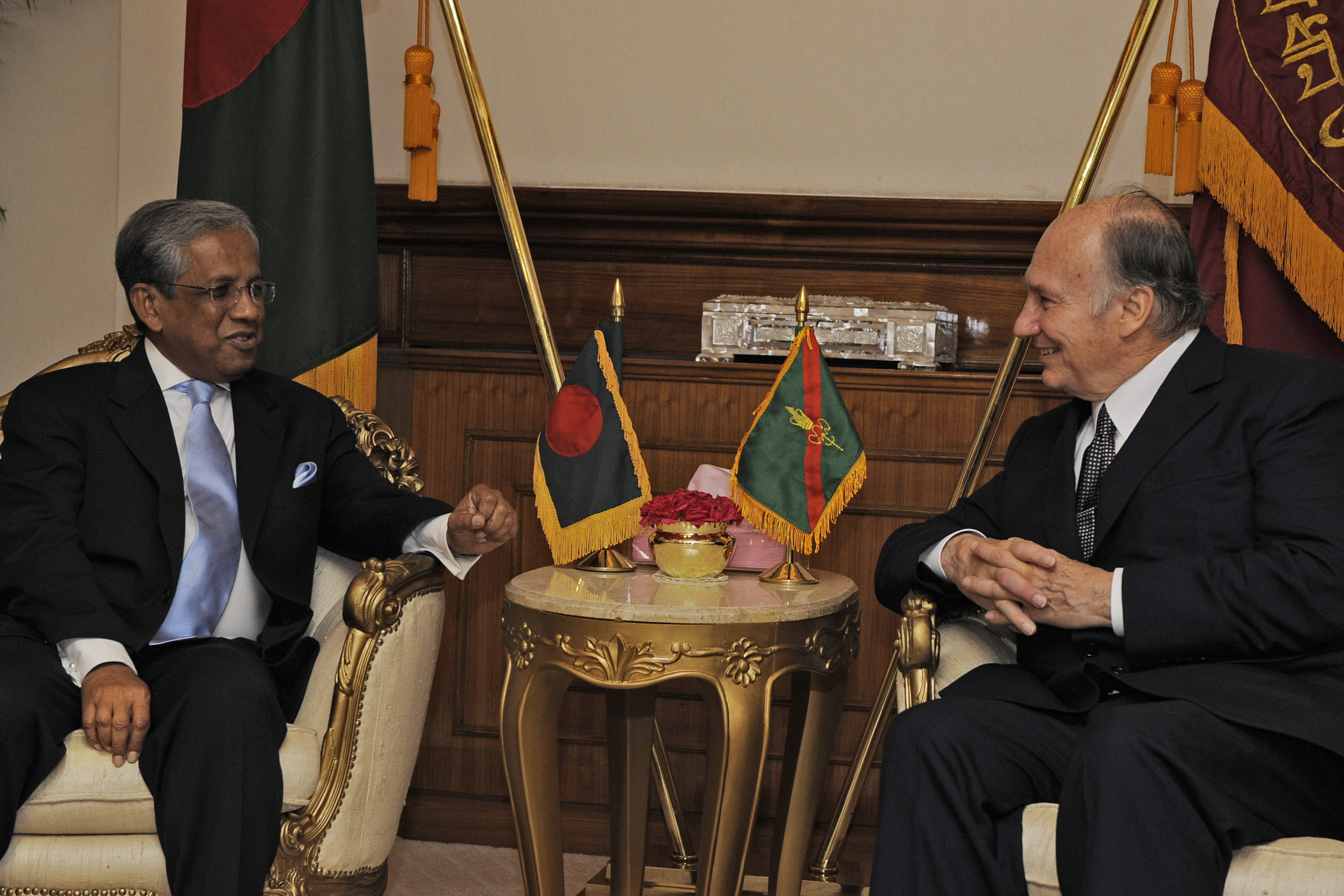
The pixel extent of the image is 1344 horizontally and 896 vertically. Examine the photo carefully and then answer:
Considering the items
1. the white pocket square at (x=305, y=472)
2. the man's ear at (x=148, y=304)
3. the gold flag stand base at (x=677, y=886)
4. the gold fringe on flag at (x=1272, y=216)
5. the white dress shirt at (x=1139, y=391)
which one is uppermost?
the gold fringe on flag at (x=1272, y=216)

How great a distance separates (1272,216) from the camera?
2.59 m

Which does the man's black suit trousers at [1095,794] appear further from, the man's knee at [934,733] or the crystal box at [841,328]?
the crystal box at [841,328]

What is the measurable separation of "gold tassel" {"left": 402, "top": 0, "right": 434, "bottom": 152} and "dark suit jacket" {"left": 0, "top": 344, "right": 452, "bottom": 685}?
2.41 ft

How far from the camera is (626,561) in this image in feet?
8.70

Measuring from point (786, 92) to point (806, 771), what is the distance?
1792 millimetres

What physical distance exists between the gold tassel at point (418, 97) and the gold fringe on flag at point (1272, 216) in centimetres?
171

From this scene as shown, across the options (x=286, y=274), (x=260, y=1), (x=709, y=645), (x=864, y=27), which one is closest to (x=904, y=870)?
(x=709, y=645)

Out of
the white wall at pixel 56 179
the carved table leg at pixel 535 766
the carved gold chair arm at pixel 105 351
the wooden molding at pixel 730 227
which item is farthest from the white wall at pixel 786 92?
the carved table leg at pixel 535 766

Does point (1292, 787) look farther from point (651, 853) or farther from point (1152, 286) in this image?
point (651, 853)

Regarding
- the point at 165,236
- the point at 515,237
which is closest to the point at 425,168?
the point at 515,237

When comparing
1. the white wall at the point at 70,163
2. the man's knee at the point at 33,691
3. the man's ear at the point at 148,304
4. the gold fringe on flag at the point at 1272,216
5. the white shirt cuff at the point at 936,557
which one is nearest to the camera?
the man's knee at the point at 33,691

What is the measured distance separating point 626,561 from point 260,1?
163 cm

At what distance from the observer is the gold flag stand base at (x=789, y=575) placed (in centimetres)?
256

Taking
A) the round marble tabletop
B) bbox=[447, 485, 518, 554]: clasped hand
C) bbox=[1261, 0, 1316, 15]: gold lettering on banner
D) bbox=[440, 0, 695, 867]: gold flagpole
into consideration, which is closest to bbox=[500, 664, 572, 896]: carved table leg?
the round marble tabletop
